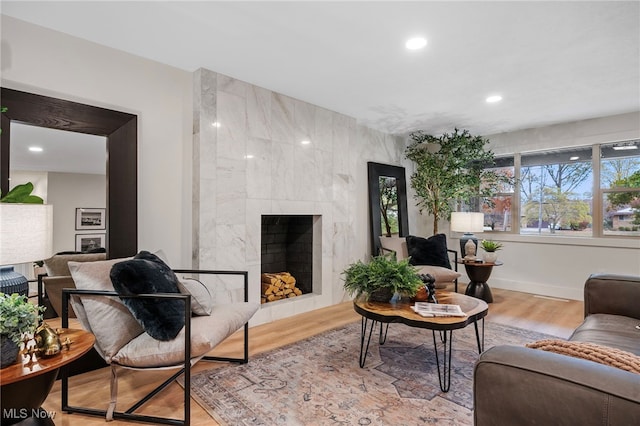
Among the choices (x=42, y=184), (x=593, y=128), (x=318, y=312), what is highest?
(x=593, y=128)

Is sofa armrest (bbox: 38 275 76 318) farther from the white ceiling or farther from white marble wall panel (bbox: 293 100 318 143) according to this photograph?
white marble wall panel (bbox: 293 100 318 143)

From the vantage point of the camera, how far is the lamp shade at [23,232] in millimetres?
1513

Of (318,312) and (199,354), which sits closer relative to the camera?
(199,354)

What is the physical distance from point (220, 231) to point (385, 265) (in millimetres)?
1566

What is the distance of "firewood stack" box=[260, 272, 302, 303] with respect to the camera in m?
3.90

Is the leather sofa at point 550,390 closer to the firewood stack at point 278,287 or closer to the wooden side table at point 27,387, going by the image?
the wooden side table at point 27,387

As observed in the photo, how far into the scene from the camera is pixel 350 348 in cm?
288

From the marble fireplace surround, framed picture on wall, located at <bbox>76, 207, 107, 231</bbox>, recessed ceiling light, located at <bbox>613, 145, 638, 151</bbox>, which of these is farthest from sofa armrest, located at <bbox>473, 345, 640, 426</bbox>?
recessed ceiling light, located at <bbox>613, 145, 638, 151</bbox>

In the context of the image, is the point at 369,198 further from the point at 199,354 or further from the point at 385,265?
the point at 199,354

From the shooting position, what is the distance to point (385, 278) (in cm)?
250

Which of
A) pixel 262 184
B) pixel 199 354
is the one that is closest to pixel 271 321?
pixel 262 184

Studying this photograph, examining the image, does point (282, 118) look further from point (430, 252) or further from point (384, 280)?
point (430, 252)

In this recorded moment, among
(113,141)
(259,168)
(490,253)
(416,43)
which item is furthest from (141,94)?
(490,253)

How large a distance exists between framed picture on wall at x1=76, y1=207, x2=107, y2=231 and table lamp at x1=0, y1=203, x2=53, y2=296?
95cm
